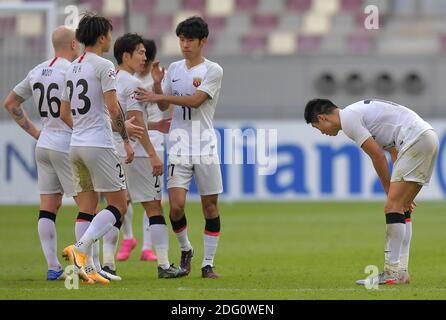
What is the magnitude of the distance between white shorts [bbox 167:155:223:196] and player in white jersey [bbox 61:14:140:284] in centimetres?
83

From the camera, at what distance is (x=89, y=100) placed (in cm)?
1010

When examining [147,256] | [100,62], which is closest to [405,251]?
[100,62]

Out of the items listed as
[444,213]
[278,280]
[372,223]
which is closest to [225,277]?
[278,280]

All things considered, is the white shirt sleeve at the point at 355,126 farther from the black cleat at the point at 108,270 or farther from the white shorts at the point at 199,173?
the black cleat at the point at 108,270

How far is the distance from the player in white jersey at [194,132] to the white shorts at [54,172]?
955 millimetres

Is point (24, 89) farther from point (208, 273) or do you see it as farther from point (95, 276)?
point (208, 273)

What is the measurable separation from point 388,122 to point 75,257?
299 cm

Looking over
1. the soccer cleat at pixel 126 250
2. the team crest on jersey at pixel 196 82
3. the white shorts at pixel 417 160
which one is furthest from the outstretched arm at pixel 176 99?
the soccer cleat at pixel 126 250

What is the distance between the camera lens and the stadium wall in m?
22.6

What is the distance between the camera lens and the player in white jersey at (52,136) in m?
10.8

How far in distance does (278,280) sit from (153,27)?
2051cm
